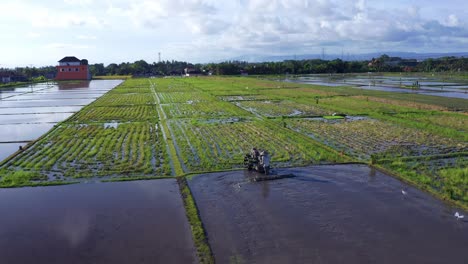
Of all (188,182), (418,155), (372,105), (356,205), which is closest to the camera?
(356,205)

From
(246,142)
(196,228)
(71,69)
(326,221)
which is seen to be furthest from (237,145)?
(71,69)

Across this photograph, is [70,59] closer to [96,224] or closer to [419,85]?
[419,85]

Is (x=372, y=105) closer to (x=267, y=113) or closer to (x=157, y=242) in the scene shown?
(x=267, y=113)

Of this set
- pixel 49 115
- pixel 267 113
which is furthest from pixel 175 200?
pixel 49 115

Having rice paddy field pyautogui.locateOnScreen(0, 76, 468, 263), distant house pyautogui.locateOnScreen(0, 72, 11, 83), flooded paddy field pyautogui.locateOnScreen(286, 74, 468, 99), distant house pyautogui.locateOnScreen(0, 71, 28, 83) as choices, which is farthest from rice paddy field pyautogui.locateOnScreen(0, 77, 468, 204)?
distant house pyautogui.locateOnScreen(0, 71, 28, 83)

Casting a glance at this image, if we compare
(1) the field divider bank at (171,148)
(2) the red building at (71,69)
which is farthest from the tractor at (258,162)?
(2) the red building at (71,69)
